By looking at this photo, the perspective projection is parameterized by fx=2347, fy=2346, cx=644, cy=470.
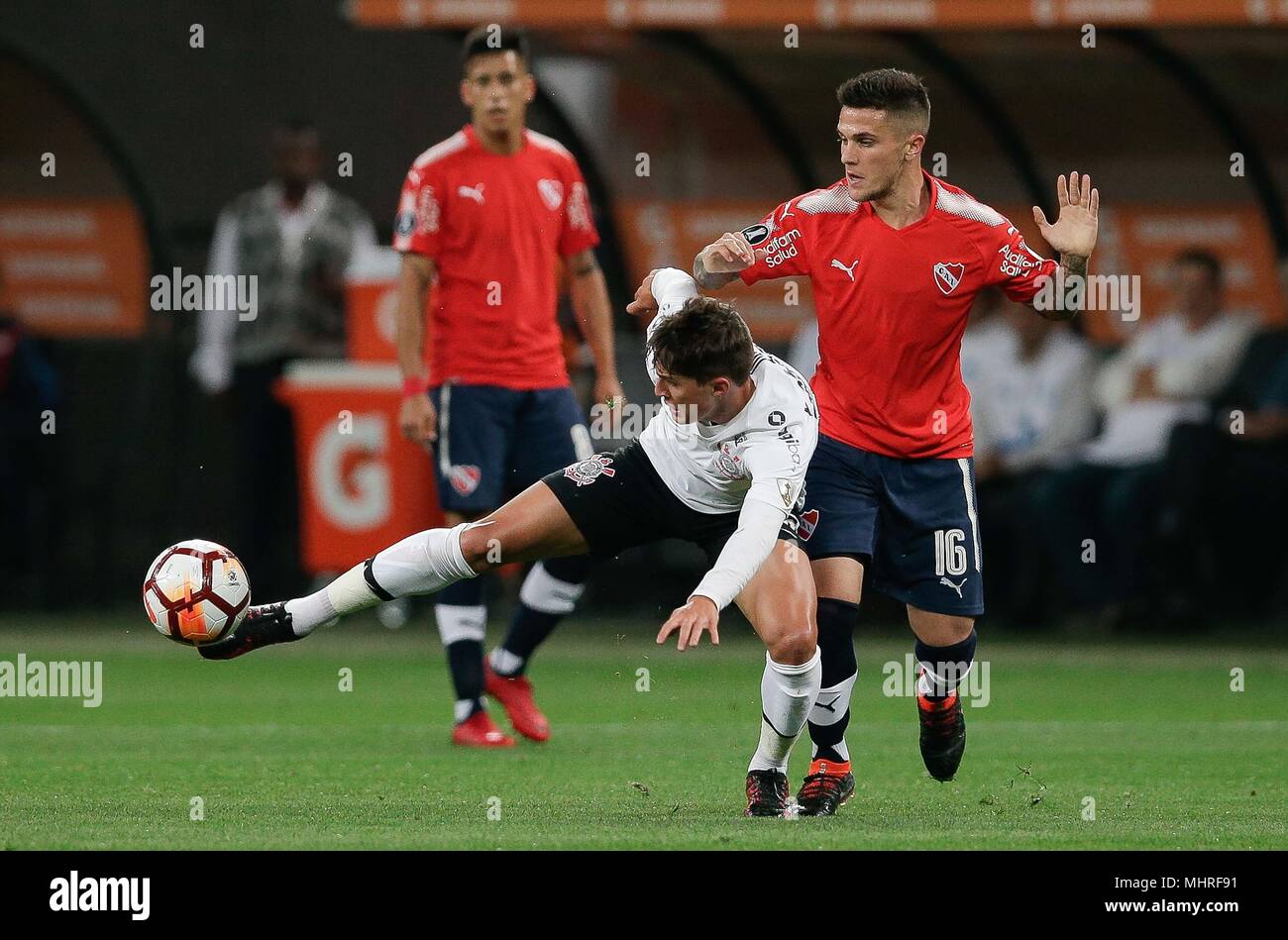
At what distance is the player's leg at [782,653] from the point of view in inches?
256

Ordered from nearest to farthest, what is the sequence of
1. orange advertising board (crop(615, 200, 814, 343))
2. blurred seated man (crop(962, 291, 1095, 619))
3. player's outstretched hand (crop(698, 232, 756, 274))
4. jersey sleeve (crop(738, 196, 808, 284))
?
1. player's outstretched hand (crop(698, 232, 756, 274))
2. jersey sleeve (crop(738, 196, 808, 284))
3. blurred seated man (crop(962, 291, 1095, 619))
4. orange advertising board (crop(615, 200, 814, 343))

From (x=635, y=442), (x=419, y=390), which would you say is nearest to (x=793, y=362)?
(x=419, y=390)

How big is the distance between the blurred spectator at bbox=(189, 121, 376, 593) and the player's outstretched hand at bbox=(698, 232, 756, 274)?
6.65m

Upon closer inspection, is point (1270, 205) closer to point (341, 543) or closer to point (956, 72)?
point (956, 72)

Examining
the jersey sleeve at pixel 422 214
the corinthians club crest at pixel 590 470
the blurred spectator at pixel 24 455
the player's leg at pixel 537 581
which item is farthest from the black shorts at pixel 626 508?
the blurred spectator at pixel 24 455

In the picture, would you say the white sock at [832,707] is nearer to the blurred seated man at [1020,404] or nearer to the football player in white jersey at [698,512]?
the football player in white jersey at [698,512]

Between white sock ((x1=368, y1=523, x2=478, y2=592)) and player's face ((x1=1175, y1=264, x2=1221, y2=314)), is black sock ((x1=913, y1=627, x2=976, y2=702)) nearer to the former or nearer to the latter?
white sock ((x1=368, y1=523, x2=478, y2=592))

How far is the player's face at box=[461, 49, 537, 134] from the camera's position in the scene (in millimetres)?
8398

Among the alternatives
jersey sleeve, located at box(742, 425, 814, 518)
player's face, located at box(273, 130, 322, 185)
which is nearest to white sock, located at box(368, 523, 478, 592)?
jersey sleeve, located at box(742, 425, 814, 518)

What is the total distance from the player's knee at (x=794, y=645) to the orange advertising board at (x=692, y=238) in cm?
780

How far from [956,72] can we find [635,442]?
21.9ft

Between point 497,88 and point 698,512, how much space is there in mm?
2279

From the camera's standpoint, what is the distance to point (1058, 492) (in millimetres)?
12734

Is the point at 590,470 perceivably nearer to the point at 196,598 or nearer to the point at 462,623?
the point at 196,598
